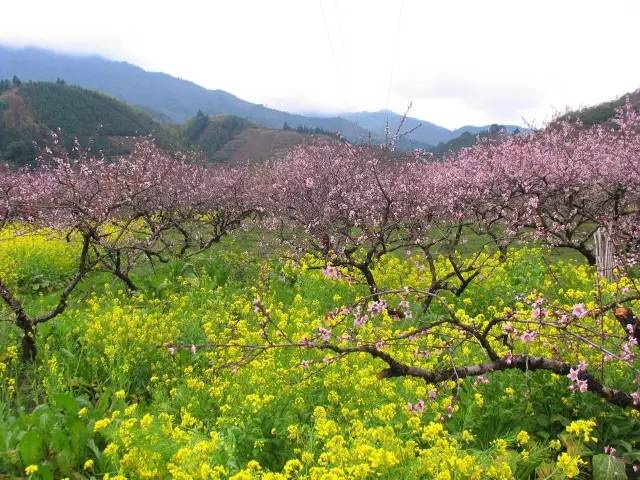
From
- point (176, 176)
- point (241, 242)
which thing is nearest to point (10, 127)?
point (176, 176)

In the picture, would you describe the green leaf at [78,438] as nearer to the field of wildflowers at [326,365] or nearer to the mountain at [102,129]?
the field of wildflowers at [326,365]

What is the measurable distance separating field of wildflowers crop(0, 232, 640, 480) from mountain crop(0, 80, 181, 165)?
79.7 m

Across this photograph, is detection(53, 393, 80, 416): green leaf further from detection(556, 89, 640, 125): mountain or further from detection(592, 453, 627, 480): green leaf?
detection(556, 89, 640, 125): mountain

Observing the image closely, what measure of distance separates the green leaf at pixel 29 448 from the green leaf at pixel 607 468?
5241 millimetres

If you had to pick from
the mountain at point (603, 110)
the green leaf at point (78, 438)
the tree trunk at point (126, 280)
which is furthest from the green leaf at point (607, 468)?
the mountain at point (603, 110)

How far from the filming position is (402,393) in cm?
567

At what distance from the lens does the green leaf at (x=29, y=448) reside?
5.13m

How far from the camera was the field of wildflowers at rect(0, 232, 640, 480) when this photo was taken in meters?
4.29

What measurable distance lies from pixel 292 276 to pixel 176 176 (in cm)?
1443

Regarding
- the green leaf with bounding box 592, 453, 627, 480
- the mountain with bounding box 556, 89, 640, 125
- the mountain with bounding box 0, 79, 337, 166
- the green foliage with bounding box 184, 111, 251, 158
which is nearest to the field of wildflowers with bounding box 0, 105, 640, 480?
the green leaf with bounding box 592, 453, 627, 480

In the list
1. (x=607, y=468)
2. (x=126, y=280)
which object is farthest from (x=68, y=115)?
(x=607, y=468)

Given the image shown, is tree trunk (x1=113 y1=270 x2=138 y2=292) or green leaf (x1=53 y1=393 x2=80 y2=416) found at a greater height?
green leaf (x1=53 y1=393 x2=80 y2=416)

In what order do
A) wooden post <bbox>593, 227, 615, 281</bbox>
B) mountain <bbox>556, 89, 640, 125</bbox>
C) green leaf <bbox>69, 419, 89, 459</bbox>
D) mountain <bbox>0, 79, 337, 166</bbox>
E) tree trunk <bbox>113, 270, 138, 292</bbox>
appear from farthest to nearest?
mountain <bbox>0, 79, 337, 166</bbox> < mountain <bbox>556, 89, 640, 125</bbox> < tree trunk <bbox>113, 270, 138, 292</bbox> < wooden post <bbox>593, 227, 615, 281</bbox> < green leaf <bbox>69, 419, 89, 459</bbox>

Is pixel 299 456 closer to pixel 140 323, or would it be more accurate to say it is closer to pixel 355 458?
pixel 355 458
